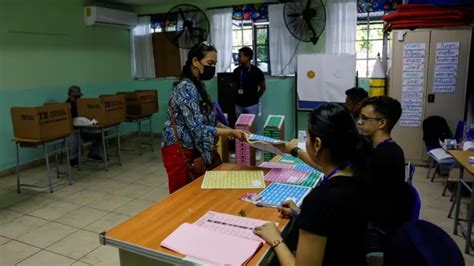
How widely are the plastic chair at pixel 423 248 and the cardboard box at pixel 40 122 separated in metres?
3.80

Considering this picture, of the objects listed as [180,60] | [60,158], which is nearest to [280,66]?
[180,60]

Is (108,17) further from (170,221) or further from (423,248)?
(423,248)

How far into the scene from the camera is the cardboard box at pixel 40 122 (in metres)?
3.88

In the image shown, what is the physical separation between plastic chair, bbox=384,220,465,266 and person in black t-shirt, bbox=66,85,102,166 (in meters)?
4.56

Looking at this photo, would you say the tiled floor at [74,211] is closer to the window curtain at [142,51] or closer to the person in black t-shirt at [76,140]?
the person in black t-shirt at [76,140]

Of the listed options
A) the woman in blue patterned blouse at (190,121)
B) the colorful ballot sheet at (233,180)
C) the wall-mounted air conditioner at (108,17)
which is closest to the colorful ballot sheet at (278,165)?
the colorful ballot sheet at (233,180)

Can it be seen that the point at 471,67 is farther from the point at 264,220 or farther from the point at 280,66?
the point at 264,220

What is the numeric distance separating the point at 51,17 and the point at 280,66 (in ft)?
11.7

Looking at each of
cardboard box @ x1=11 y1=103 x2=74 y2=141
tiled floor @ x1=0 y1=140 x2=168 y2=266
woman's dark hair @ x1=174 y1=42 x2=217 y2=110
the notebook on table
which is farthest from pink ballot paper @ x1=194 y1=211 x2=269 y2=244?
cardboard box @ x1=11 y1=103 x2=74 y2=141

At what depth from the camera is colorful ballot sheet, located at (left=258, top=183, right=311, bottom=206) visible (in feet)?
5.55

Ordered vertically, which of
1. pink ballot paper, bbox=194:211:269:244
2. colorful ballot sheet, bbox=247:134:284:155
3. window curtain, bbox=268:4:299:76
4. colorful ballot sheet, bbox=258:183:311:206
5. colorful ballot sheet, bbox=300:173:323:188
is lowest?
pink ballot paper, bbox=194:211:269:244

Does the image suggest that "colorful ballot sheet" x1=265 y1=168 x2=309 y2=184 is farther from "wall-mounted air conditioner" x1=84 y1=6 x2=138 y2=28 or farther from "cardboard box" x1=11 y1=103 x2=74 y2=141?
"wall-mounted air conditioner" x1=84 y1=6 x2=138 y2=28

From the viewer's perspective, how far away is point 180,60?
21.4 ft

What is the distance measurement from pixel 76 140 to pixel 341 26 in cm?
412
